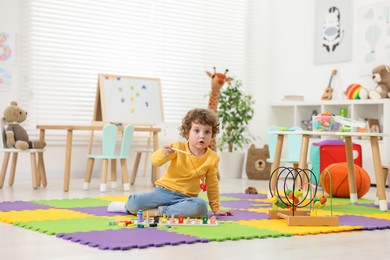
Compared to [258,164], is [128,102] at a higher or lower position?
higher

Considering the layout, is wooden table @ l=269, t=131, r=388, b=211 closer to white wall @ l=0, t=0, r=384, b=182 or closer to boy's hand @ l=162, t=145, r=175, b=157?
boy's hand @ l=162, t=145, r=175, b=157

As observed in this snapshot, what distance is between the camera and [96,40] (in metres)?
6.63

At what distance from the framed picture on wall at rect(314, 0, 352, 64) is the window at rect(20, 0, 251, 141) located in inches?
39.9

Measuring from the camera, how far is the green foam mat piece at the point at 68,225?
9.18ft

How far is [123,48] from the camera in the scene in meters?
6.82

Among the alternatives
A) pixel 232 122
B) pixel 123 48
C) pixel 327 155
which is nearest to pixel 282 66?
pixel 232 122

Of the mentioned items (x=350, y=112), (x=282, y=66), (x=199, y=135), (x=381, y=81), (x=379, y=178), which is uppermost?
(x=282, y=66)

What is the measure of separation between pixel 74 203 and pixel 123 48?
3124 millimetres

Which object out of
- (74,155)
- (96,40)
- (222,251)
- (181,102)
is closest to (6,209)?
(222,251)

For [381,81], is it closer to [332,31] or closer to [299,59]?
[332,31]

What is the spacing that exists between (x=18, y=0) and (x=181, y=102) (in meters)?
2.16

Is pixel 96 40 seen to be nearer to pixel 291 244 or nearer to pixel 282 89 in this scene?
pixel 282 89

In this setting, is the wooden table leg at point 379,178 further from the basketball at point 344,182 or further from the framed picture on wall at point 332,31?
the framed picture on wall at point 332,31

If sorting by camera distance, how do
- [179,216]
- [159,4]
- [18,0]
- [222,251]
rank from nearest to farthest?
[222,251] < [179,216] < [18,0] < [159,4]
